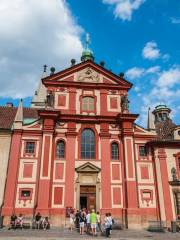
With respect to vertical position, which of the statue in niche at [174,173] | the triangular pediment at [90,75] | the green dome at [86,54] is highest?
the green dome at [86,54]

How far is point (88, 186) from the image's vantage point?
80.8 feet

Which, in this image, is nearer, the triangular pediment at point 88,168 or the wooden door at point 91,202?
the wooden door at point 91,202

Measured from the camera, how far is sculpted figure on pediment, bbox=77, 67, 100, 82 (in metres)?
29.1

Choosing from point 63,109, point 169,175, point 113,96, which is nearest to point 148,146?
point 169,175

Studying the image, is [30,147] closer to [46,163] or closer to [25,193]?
[46,163]

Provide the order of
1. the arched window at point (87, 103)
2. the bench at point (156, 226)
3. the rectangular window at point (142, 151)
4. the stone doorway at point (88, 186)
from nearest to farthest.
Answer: the bench at point (156, 226) < the stone doorway at point (88, 186) < the rectangular window at point (142, 151) < the arched window at point (87, 103)

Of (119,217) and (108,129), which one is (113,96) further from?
(119,217)

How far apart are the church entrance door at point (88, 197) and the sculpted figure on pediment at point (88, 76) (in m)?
11.7

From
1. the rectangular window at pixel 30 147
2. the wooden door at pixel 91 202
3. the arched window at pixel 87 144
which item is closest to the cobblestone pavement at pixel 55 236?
the wooden door at pixel 91 202

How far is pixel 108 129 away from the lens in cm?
2684

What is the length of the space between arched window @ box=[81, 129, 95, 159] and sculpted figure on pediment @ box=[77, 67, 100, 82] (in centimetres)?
602

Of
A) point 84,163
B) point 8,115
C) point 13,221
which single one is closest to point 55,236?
point 13,221

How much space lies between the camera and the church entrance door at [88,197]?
24250mm

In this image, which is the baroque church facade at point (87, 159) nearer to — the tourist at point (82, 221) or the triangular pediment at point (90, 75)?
the triangular pediment at point (90, 75)
